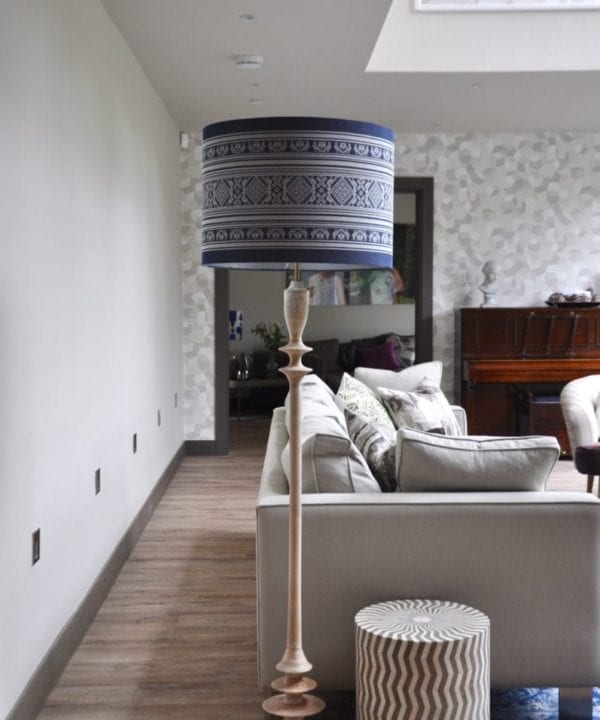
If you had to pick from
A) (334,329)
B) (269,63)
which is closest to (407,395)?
(269,63)

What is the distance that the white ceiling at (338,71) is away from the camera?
187 inches

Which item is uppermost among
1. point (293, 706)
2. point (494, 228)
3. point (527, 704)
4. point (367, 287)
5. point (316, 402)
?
point (494, 228)

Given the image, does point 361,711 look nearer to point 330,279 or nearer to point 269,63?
Result: point 269,63

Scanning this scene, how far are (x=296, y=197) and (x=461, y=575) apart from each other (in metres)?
1.22

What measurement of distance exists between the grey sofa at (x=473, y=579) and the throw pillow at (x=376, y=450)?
35cm

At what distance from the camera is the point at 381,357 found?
10258 mm

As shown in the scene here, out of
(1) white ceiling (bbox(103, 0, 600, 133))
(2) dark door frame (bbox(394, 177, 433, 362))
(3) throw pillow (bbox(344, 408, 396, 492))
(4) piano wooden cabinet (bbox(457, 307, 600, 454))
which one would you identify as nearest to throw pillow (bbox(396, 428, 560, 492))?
(3) throw pillow (bbox(344, 408, 396, 492))

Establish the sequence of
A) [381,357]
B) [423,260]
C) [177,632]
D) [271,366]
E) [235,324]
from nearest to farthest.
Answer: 1. [177,632]
2. [423,260]
3. [381,357]
4. [271,366]
5. [235,324]

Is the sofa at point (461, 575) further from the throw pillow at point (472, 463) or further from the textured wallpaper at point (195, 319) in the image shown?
the textured wallpaper at point (195, 319)

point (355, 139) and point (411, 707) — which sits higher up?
point (355, 139)

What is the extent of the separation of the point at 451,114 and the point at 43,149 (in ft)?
15.1

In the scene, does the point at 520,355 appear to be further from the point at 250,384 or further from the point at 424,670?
the point at 424,670

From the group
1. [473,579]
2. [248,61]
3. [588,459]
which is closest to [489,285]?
[588,459]

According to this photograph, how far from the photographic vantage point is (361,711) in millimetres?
2660
